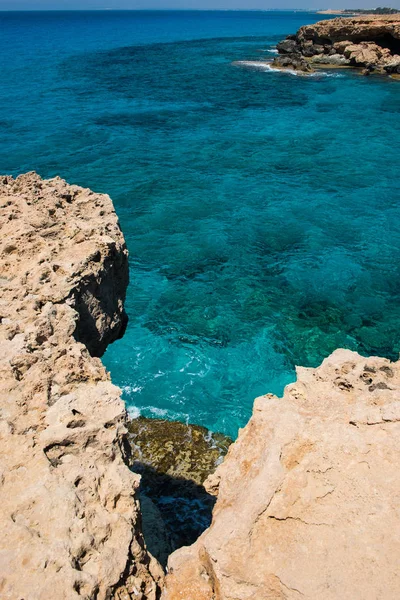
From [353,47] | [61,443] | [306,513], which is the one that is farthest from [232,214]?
[353,47]

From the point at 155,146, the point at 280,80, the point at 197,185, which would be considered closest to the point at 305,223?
the point at 197,185

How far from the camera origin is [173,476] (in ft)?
32.7

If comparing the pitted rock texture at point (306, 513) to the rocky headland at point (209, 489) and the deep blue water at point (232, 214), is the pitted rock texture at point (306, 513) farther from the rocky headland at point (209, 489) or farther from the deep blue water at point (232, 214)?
the deep blue water at point (232, 214)

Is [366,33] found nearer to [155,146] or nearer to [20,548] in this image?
[155,146]

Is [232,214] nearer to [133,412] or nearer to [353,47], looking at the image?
[133,412]

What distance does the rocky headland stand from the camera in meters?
4.09

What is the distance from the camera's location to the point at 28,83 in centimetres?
4641

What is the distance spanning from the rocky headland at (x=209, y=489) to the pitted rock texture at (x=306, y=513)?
0.01m

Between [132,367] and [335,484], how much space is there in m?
9.89

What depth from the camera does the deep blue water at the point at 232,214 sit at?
14164mm

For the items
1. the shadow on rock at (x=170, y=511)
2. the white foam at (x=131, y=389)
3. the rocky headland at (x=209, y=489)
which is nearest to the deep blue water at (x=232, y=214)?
the white foam at (x=131, y=389)

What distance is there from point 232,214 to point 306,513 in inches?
715

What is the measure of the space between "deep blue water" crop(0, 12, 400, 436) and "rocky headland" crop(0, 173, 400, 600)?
21.2 ft

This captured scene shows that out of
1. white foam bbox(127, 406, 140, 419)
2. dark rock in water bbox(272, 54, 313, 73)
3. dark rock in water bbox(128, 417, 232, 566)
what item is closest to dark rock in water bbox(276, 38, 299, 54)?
dark rock in water bbox(272, 54, 313, 73)
